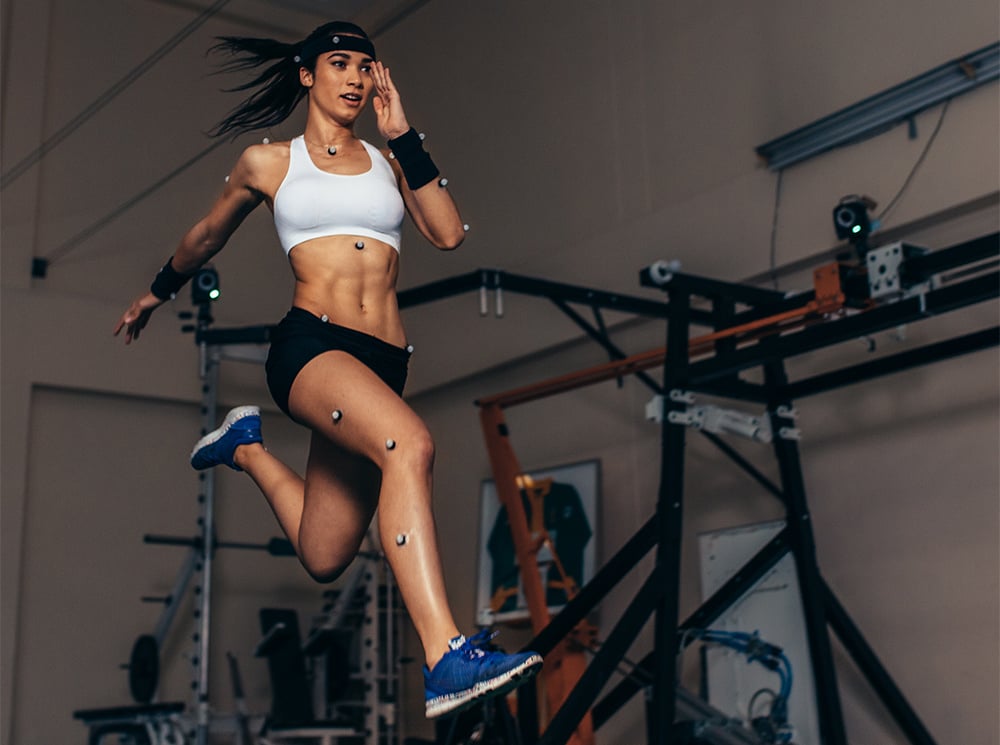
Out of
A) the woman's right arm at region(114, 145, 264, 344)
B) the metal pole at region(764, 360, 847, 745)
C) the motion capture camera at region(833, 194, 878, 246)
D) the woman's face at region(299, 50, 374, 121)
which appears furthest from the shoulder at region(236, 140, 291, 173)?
the metal pole at region(764, 360, 847, 745)

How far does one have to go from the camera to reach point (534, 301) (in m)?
6.94

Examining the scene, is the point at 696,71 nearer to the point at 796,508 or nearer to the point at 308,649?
the point at 796,508

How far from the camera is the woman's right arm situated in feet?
7.98

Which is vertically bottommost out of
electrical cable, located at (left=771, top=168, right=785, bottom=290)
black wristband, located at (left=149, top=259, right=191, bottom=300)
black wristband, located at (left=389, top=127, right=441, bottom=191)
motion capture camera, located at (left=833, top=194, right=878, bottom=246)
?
black wristband, located at (left=149, top=259, right=191, bottom=300)

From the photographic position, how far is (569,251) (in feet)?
22.1

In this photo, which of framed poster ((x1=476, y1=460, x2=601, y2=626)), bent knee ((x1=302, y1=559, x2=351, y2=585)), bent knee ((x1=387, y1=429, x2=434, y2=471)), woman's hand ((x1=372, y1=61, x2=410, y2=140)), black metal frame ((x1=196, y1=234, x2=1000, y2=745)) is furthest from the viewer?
framed poster ((x1=476, y1=460, x2=601, y2=626))

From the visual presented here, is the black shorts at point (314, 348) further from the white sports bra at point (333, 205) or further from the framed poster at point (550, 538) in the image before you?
the framed poster at point (550, 538)

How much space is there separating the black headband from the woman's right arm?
0.21m

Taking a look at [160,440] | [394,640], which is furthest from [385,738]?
[160,440]

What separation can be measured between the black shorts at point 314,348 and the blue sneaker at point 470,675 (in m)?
0.55

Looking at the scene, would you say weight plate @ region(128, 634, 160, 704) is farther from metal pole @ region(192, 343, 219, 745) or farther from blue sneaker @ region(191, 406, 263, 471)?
blue sneaker @ region(191, 406, 263, 471)

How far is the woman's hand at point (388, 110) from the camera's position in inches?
89.7

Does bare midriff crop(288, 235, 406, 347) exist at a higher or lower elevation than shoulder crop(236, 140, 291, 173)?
lower

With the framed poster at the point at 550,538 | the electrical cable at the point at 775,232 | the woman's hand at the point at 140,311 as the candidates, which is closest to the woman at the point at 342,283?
the woman's hand at the point at 140,311
